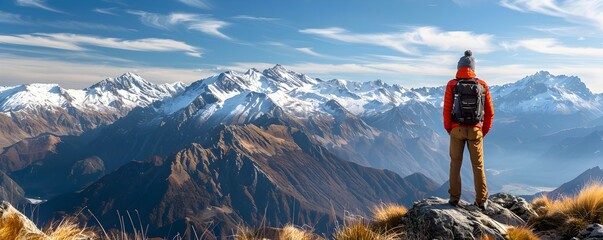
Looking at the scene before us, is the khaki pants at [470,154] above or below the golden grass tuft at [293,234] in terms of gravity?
above

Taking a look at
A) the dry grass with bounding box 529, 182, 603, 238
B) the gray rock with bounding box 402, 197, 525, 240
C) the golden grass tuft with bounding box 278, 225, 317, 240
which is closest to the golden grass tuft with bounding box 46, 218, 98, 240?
the golden grass tuft with bounding box 278, 225, 317, 240

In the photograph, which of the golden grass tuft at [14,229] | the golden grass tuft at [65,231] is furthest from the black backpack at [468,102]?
the golden grass tuft at [14,229]

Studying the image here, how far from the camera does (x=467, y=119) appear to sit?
12.7 m

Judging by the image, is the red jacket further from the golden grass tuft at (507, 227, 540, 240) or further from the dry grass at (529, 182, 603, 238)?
the golden grass tuft at (507, 227, 540, 240)

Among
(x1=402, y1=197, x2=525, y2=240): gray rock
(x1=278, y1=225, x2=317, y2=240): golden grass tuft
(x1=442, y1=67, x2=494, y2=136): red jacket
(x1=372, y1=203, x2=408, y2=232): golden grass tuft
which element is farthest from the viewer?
→ (x1=372, y1=203, x2=408, y2=232): golden grass tuft

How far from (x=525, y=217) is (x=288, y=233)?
380 inches

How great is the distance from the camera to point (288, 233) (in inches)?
386

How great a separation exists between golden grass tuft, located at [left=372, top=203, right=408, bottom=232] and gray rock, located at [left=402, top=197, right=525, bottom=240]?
78 centimetres

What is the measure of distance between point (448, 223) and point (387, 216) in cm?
326

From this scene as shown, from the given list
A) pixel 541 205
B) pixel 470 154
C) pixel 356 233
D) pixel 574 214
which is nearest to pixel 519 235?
pixel 470 154

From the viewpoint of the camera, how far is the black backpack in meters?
12.7

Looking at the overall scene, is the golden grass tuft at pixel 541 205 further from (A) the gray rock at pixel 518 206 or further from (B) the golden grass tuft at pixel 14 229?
(B) the golden grass tuft at pixel 14 229

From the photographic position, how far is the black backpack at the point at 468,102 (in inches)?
501

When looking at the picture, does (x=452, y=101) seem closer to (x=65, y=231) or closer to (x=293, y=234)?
(x=293, y=234)
